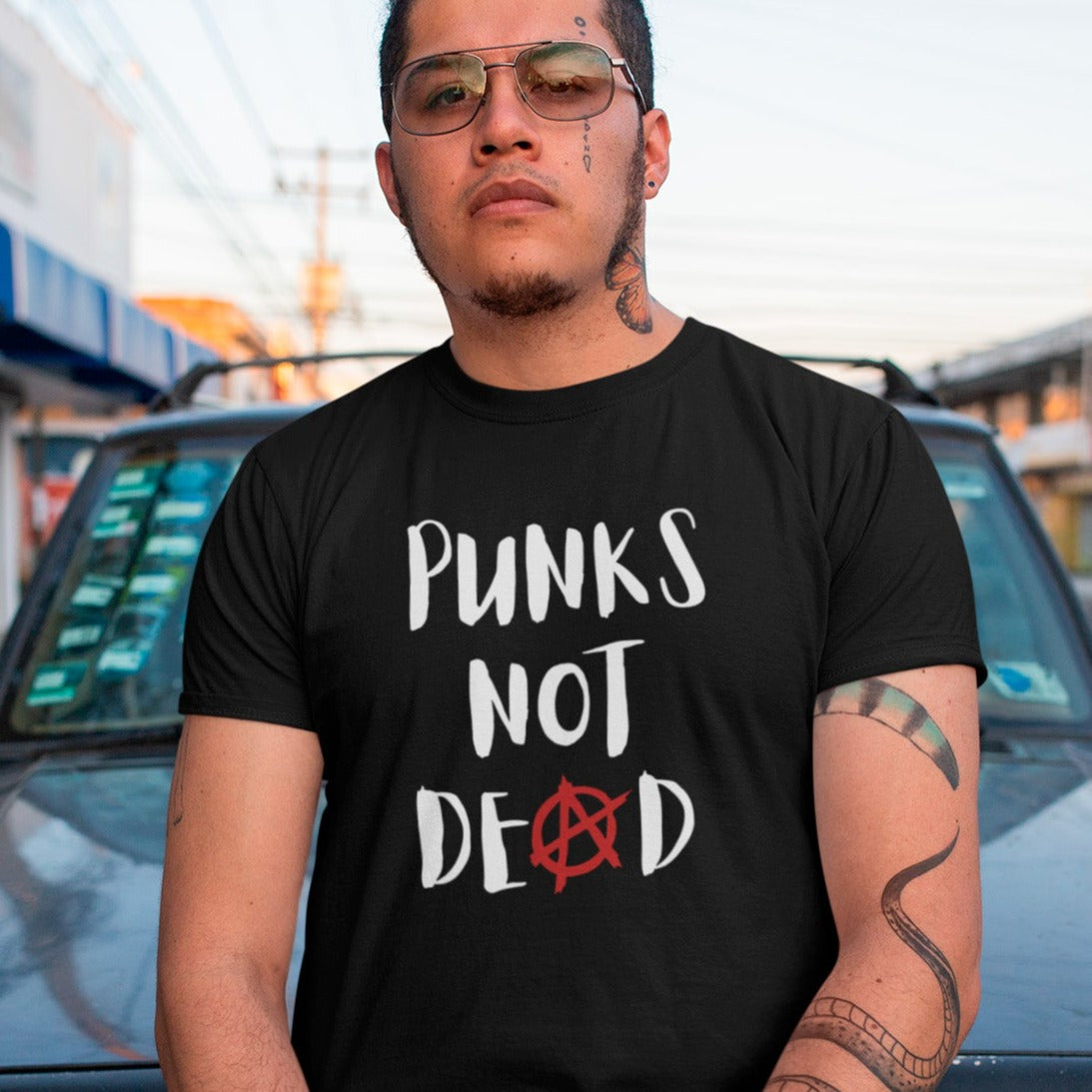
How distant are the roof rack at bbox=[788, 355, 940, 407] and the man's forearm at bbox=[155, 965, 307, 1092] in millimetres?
2161

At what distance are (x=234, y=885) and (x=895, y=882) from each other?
29.1 inches

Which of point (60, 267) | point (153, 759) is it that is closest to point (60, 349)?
point (60, 267)

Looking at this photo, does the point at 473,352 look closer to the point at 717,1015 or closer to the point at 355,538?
the point at 355,538

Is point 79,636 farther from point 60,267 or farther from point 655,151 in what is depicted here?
point 60,267

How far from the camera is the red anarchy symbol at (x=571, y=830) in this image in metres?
1.48

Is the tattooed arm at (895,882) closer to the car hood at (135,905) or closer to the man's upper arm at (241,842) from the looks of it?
the car hood at (135,905)

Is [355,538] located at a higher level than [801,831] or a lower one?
higher

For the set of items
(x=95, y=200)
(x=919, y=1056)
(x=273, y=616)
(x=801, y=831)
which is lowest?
(x=919, y=1056)

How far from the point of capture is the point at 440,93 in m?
1.67

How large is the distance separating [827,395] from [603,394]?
10.4 inches

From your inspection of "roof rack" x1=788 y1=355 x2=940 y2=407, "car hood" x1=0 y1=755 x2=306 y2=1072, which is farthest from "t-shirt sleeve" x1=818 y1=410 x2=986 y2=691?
"roof rack" x1=788 y1=355 x2=940 y2=407

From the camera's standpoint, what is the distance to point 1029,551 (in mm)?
3006

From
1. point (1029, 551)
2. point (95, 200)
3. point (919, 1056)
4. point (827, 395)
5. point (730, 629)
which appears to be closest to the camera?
point (919, 1056)

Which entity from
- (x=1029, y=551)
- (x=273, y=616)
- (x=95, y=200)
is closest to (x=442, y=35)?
(x=273, y=616)
